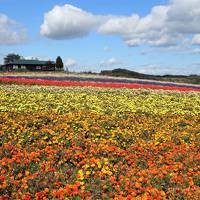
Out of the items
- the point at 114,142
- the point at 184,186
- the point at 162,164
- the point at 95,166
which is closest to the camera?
the point at 184,186

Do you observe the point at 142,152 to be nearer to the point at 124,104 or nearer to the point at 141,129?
the point at 141,129

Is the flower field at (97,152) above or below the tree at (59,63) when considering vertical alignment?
below

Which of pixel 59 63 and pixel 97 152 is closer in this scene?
pixel 97 152

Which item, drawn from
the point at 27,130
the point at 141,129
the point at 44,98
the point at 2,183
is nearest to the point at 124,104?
the point at 44,98

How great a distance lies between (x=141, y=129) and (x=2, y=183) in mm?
6438

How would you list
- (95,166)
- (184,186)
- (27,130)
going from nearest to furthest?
1. (184,186)
2. (95,166)
3. (27,130)

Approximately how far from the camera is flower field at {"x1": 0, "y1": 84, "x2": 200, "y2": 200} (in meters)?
7.85

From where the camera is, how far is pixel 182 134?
13.0 meters

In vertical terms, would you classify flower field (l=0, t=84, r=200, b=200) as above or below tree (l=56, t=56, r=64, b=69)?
below

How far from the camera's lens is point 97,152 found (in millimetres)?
10383

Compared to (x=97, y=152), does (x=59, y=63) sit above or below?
above

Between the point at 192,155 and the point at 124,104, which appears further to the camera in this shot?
the point at 124,104

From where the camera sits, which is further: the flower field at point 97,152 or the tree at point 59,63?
the tree at point 59,63

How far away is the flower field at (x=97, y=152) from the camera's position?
25.8 ft
